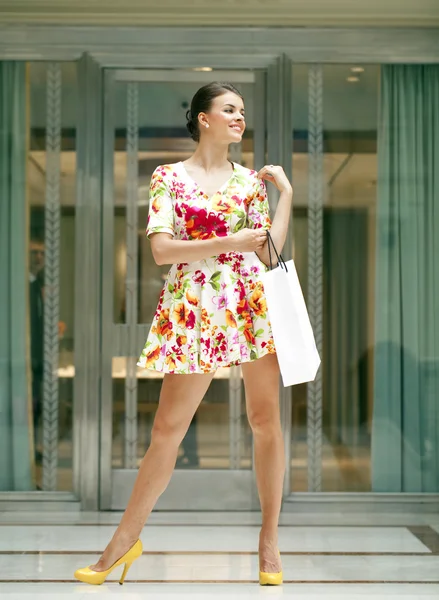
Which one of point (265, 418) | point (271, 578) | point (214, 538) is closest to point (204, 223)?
point (265, 418)

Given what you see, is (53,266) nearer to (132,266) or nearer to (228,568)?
(132,266)

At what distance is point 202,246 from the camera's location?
2.75 metres

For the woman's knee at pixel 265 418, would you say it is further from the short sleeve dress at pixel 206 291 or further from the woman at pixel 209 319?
the short sleeve dress at pixel 206 291

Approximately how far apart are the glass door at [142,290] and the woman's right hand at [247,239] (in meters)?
1.68

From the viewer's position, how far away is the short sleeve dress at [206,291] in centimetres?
283

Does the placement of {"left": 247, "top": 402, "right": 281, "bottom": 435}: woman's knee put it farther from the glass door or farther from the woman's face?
the glass door

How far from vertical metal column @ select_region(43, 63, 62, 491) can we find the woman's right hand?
1869 millimetres

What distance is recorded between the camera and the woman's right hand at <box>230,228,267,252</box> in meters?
2.73

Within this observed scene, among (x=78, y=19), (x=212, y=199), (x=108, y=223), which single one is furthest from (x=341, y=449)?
(x=78, y=19)

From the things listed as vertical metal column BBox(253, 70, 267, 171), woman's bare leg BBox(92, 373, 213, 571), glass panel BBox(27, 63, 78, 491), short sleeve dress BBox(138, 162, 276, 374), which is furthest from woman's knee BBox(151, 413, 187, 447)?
vertical metal column BBox(253, 70, 267, 171)

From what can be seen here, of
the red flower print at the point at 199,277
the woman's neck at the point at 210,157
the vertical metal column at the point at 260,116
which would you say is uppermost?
the vertical metal column at the point at 260,116

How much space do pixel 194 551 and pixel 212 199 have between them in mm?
1497

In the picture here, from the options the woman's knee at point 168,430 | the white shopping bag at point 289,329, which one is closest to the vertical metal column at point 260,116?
the white shopping bag at point 289,329

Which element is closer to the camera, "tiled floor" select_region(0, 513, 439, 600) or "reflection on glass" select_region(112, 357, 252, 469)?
"tiled floor" select_region(0, 513, 439, 600)
